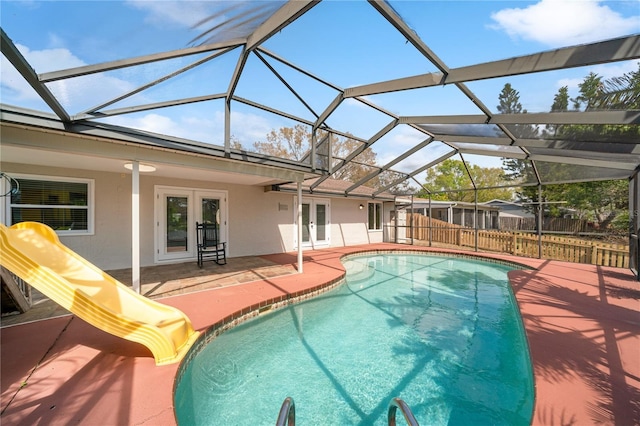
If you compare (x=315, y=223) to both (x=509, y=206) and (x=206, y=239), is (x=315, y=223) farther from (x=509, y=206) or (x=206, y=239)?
(x=509, y=206)

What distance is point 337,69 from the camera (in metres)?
4.70

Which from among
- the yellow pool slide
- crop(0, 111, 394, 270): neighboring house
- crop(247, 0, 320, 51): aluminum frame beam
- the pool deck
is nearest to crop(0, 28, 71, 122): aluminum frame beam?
crop(0, 111, 394, 270): neighboring house

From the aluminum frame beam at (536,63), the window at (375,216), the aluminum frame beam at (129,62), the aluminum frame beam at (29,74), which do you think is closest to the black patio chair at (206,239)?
the aluminum frame beam at (29,74)

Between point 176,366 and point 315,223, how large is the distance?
327 inches

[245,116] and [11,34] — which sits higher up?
[245,116]

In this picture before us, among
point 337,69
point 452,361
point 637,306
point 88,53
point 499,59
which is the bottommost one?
point 452,361

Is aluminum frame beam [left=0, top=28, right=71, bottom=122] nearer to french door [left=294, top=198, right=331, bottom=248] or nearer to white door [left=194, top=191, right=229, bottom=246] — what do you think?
white door [left=194, top=191, right=229, bottom=246]

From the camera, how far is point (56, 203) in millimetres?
5562

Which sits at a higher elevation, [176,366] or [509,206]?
[509,206]

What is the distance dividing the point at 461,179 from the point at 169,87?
32.9 m

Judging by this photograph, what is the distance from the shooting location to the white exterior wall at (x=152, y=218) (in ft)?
19.6

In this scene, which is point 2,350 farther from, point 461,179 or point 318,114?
point 461,179

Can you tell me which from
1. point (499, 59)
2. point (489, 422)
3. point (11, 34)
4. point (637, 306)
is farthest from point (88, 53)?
point (637, 306)

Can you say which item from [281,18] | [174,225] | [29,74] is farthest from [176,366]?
[174,225]
